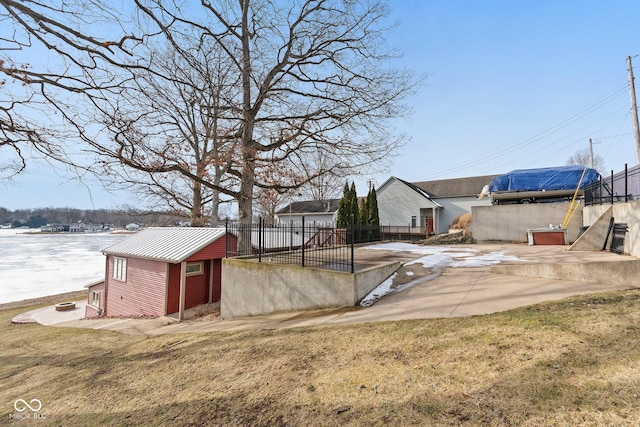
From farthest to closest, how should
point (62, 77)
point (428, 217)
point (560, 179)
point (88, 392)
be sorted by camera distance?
point (428, 217) < point (560, 179) < point (62, 77) < point (88, 392)

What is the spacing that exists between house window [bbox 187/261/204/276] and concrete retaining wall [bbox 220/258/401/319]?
483 centimetres

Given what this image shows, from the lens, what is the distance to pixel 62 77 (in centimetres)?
495

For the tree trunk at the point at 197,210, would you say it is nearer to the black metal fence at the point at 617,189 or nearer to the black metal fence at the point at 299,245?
the black metal fence at the point at 299,245

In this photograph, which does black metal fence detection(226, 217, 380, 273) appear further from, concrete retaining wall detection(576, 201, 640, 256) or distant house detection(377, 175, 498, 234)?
distant house detection(377, 175, 498, 234)

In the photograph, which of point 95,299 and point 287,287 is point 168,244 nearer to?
point 95,299

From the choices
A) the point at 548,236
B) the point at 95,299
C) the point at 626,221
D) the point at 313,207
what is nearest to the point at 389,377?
the point at 626,221

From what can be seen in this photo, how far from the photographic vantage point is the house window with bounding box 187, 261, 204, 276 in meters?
12.6

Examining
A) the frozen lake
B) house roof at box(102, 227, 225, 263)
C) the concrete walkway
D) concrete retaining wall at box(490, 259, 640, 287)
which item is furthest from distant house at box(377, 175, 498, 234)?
the frozen lake

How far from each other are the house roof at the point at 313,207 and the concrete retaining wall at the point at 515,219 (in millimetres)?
21035

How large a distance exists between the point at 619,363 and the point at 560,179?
1587 centimetres

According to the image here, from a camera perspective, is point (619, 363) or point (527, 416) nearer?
point (527, 416)

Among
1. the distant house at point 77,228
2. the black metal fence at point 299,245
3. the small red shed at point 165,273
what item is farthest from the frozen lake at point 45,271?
the distant house at point 77,228

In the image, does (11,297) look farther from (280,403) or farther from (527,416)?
(527,416)

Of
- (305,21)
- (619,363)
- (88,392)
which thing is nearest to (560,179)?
(305,21)
